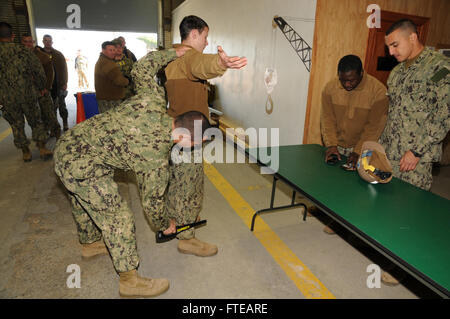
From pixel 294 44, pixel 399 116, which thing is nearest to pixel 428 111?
pixel 399 116

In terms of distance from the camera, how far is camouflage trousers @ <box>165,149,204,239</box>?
2.21 meters

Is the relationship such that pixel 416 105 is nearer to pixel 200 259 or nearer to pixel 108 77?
pixel 200 259

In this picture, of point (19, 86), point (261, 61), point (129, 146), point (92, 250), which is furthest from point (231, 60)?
point (19, 86)

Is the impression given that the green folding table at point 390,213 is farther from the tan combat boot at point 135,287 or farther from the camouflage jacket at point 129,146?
the tan combat boot at point 135,287

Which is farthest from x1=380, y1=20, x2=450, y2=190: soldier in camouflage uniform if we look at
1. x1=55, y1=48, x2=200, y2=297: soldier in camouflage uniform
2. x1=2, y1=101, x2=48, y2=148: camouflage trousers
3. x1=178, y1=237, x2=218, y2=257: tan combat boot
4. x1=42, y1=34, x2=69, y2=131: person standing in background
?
x1=42, y1=34, x2=69, y2=131: person standing in background

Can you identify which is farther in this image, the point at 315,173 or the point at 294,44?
the point at 294,44

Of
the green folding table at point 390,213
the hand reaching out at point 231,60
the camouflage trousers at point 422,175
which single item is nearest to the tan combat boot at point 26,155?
the green folding table at point 390,213

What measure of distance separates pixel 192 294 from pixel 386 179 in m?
1.62

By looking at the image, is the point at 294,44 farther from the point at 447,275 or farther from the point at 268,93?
the point at 447,275

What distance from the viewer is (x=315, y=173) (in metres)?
2.19

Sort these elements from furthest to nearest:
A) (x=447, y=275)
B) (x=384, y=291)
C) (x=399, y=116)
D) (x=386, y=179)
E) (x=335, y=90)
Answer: (x=335, y=90) < (x=399, y=116) < (x=384, y=291) < (x=386, y=179) < (x=447, y=275)

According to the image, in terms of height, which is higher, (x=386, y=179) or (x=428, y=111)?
(x=428, y=111)

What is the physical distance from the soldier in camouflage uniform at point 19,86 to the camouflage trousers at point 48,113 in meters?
0.49

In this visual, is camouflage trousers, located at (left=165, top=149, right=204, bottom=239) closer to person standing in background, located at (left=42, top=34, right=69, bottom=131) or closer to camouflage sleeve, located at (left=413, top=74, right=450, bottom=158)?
camouflage sleeve, located at (left=413, top=74, right=450, bottom=158)
